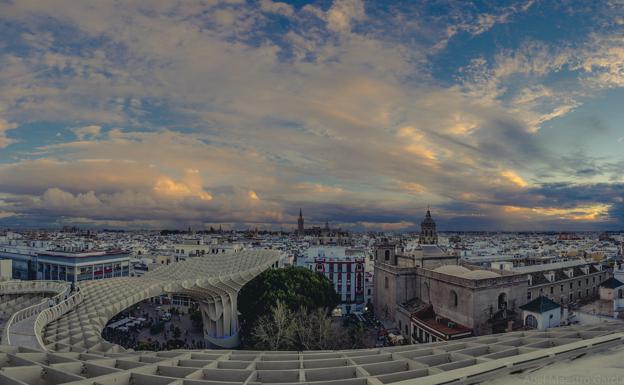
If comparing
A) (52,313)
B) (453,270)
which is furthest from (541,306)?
(52,313)

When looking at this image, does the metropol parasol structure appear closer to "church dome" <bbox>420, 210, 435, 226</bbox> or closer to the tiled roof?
the tiled roof

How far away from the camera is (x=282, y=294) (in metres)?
34.1

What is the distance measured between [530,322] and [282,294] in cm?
2019

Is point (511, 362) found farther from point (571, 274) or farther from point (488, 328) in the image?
point (571, 274)

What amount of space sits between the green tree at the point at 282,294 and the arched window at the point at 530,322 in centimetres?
1660

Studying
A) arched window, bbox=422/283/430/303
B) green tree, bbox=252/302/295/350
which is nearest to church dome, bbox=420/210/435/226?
arched window, bbox=422/283/430/303

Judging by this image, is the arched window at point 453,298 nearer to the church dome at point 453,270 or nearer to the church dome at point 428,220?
the church dome at point 453,270

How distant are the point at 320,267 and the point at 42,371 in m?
47.8

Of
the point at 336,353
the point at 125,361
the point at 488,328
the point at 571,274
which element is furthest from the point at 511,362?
the point at 571,274

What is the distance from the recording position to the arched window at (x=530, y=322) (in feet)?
98.2

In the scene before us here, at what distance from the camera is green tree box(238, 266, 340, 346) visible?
34000mm

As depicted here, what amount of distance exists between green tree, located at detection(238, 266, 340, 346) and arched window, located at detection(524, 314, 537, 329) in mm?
16595

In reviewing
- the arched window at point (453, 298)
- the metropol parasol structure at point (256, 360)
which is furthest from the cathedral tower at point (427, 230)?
the metropol parasol structure at point (256, 360)

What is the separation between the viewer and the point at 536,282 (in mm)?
37000
